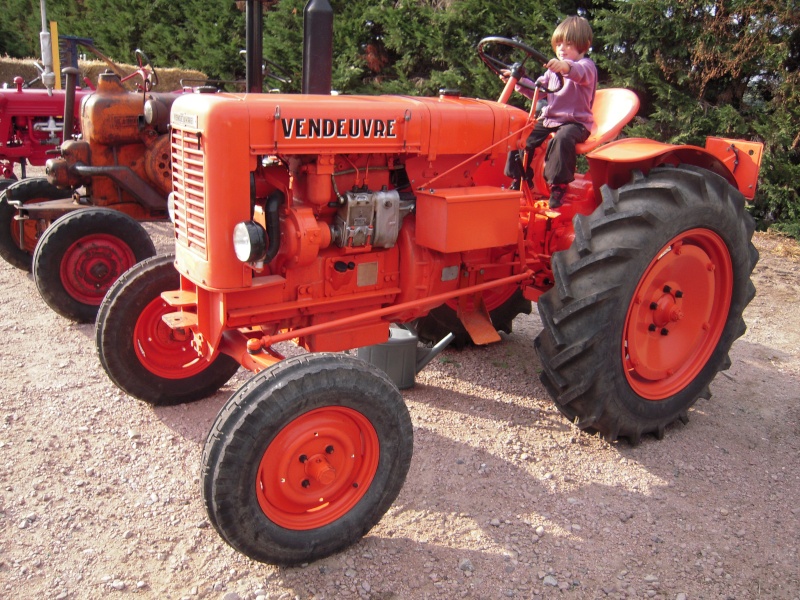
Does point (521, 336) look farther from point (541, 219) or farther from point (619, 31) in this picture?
point (619, 31)

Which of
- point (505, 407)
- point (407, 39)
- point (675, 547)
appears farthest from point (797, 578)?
point (407, 39)

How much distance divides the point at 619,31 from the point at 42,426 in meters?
6.61

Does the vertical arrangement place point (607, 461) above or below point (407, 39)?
below

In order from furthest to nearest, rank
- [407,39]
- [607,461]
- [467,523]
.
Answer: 1. [407,39]
2. [607,461]
3. [467,523]

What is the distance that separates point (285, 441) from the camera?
2.46m

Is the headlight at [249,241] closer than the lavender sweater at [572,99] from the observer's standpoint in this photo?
Yes

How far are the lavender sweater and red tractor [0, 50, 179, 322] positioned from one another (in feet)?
8.69

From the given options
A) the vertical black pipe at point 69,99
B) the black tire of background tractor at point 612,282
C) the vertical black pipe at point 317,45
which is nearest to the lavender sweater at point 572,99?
the black tire of background tractor at point 612,282

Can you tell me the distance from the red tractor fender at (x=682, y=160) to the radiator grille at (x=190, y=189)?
6.07ft

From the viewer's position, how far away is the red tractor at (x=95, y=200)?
4.73 meters

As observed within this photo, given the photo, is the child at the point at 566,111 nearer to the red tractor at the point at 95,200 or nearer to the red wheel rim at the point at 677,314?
the red wheel rim at the point at 677,314

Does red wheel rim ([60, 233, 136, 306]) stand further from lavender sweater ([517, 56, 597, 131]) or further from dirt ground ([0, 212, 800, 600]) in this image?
lavender sweater ([517, 56, 597, 131])

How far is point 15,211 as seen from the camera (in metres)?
5.75

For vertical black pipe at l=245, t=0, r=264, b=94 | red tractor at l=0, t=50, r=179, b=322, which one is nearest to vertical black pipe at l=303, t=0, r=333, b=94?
vertical black pipe at l=245, t=0, r=264, b=94
